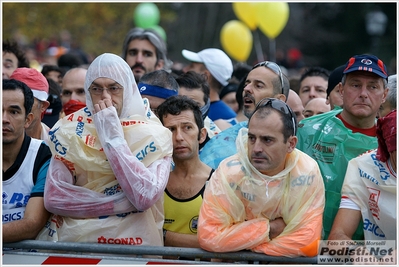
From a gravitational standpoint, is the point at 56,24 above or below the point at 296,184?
above

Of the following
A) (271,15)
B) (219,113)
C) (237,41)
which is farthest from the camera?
(237,41)

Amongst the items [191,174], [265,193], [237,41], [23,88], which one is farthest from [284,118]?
[237,41]

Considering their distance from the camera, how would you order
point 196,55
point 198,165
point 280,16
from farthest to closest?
point 280,16 → point 196,55 → point 198,165

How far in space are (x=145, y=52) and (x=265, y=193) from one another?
12.2 feet

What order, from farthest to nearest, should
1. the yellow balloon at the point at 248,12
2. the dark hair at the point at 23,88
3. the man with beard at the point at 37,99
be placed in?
the yellow balloon at the point at 248,12, the man with beard at the point at 37,99, the dark hair at the point at 23,88

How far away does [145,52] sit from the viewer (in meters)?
7.54

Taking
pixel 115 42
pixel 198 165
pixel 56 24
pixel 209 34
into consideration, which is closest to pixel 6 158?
pixel 198 165

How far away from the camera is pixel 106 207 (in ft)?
14.2

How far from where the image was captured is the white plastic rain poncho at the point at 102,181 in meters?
4.31

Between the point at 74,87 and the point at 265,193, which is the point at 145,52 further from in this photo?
the point at 265,193

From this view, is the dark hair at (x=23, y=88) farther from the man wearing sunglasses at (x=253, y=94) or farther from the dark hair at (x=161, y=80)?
the man wearing sunglasses at (x=253, y=94)

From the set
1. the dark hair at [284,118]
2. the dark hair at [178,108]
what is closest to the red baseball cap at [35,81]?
the dark hair at [178,108]

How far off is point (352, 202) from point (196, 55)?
3664 mm

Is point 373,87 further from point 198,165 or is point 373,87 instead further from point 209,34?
point 209,34
